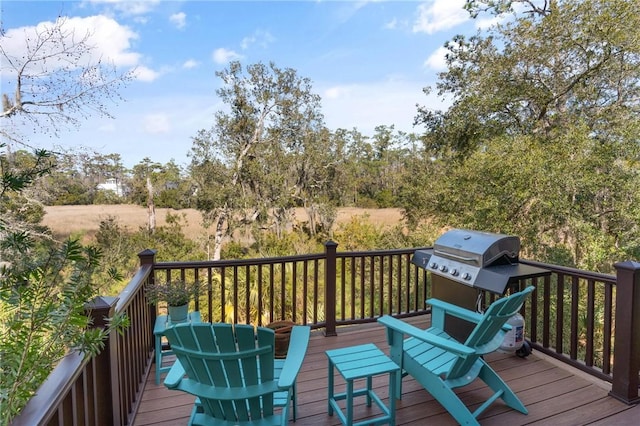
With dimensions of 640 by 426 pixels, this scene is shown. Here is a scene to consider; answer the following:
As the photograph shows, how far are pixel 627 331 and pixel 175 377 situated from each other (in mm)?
3005

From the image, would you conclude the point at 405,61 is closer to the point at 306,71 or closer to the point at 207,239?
the point at 306,71

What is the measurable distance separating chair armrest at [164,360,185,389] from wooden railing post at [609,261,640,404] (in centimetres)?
295

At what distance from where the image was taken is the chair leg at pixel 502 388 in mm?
2546

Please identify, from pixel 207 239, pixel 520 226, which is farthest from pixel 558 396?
pixel 207 239

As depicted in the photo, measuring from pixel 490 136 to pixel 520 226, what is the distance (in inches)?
101

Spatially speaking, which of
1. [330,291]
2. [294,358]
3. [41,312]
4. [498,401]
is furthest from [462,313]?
[41,312]

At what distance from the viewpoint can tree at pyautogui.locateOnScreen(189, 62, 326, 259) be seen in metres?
12.8

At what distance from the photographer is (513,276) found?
2963mm

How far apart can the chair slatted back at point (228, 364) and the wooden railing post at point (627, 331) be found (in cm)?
250

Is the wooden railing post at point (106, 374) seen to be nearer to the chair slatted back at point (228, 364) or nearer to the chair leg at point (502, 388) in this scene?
the chair slatted back at point (228, 364)

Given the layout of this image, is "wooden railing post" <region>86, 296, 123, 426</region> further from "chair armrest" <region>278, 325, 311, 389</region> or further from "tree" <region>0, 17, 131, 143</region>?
"tree" <region>0, 17, 131, 143</region>

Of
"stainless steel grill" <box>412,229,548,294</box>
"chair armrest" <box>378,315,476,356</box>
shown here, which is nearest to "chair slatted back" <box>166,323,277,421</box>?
"chair armrest" <box>378,315,476,356</box>

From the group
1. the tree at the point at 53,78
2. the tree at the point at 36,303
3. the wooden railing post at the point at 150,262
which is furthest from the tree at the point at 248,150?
the tree at the point at 36,303

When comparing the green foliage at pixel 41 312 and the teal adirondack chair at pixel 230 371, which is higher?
the green foliage at pixel 41 312
